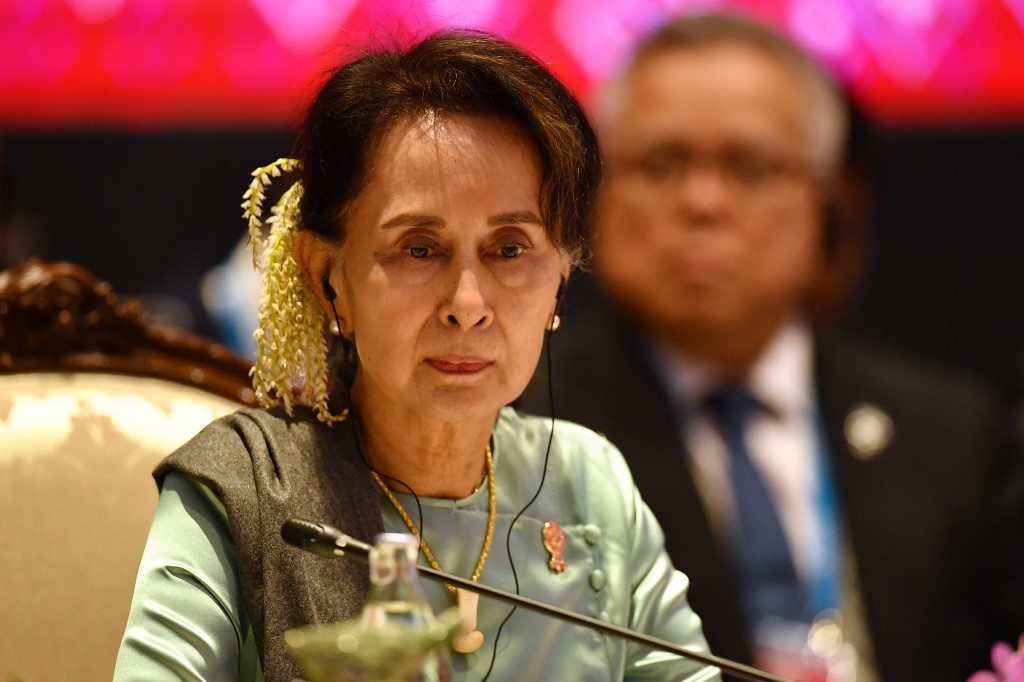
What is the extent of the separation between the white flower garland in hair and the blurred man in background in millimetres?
1309

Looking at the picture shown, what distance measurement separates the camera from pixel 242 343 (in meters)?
3.71

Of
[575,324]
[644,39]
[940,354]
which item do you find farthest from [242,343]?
[940,354]

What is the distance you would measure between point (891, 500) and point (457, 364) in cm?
170

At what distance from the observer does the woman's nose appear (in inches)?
61.1

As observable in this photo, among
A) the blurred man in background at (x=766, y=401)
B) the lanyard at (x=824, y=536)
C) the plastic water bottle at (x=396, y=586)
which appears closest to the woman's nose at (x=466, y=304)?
the plastic water bottle at (x=396, y=586)

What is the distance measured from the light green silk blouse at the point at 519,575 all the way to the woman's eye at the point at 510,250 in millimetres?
315

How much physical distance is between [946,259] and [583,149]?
260 centimetres

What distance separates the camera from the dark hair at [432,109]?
1585 mm

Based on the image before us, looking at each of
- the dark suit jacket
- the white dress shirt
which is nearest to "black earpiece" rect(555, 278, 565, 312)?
the dark suit jacket

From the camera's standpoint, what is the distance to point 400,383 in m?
1.61

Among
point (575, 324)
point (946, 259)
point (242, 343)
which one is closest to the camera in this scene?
point (575, 324)

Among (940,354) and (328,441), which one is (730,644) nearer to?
(328,441)

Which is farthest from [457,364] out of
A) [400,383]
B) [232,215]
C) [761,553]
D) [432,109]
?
[232,215]

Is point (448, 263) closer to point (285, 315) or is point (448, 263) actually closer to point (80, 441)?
point (285, 315)
